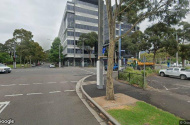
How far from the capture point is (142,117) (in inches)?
146

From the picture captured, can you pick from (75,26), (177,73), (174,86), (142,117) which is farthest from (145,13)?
(75,26)

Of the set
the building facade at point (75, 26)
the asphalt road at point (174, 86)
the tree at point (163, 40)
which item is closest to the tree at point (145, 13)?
the asphalt road at point (174, 86)

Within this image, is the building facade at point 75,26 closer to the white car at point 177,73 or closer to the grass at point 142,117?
the white car at point 177,73

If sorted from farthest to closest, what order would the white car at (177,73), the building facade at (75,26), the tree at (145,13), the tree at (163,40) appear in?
the building facade at (75,26)
the tree at (163,40)
the white car at (177,73)
the tree at (145,13)

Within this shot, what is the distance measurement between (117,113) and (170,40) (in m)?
16.0

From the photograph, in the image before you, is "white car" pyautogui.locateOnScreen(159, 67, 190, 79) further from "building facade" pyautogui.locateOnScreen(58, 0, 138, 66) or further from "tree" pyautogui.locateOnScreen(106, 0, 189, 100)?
"building facade" pyautogui.locateOnScreen(58, 0, 138, 66)

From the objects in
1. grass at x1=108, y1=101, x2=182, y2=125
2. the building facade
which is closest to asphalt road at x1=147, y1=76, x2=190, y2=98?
grass at x1=108, y1=101, x2=182, y2=125

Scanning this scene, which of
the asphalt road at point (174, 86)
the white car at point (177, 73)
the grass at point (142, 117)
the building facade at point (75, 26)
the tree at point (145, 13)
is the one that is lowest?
the asphalt road at point (174, 86)

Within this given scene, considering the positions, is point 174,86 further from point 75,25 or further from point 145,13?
point 75,25

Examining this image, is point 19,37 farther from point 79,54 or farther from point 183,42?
point 183,42

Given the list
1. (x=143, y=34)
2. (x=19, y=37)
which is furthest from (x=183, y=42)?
(x=19, y=37)

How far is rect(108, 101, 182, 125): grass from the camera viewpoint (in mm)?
3416

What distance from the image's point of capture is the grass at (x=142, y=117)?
342 centimetres

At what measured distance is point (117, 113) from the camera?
13.0ft
